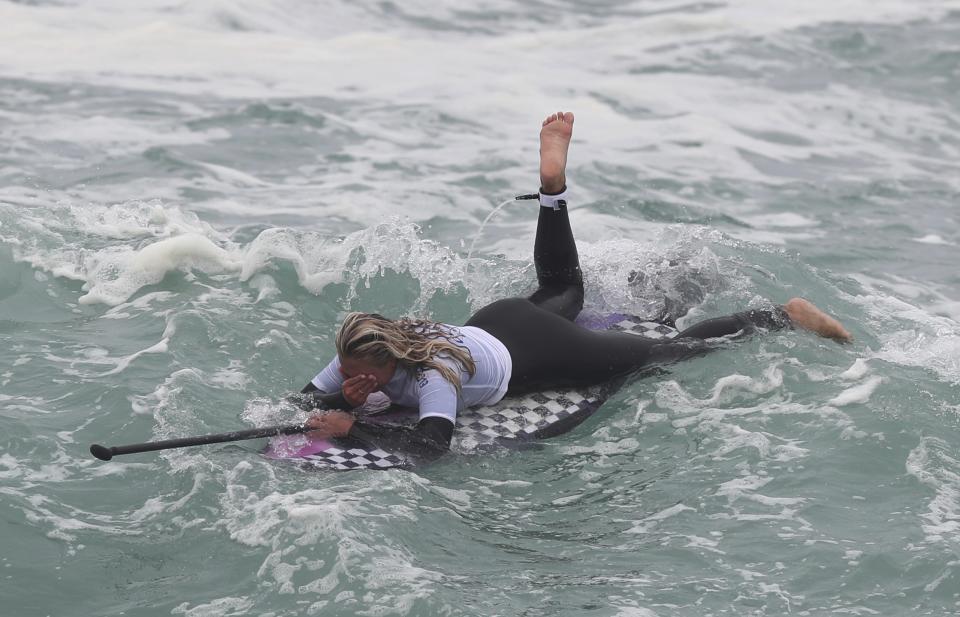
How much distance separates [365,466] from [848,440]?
2.33 m

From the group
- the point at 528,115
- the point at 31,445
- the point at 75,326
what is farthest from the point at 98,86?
the point at 31,445

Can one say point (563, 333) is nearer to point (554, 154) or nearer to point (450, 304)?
point (554, 154)

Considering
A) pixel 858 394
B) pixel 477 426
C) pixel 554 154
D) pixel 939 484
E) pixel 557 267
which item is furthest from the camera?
pixel 557 267

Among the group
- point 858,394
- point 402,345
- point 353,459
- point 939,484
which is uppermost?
point 402,345

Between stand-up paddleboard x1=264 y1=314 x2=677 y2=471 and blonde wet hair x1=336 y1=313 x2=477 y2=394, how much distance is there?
276 mm

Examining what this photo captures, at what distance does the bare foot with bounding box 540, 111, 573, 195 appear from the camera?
21.8ft

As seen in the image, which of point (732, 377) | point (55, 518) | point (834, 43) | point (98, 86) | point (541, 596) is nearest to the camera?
point (541, 596)

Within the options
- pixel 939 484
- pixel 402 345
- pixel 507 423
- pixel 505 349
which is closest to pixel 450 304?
pixel 505 349

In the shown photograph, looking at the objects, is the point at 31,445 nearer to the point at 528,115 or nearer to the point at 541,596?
the point at 541,596

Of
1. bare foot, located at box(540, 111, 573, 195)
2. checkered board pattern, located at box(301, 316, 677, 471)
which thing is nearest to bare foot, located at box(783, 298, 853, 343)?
checkered board pattern, located at box(301, 316, 677, 471)

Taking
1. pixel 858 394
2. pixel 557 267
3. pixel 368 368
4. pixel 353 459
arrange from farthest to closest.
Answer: pixel 557 267 → pixel 858 394 → pixel 368 368 → pixel 353 459

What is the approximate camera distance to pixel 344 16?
1772cm

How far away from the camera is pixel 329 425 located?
569 cm

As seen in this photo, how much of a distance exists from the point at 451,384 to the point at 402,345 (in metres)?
0.30
